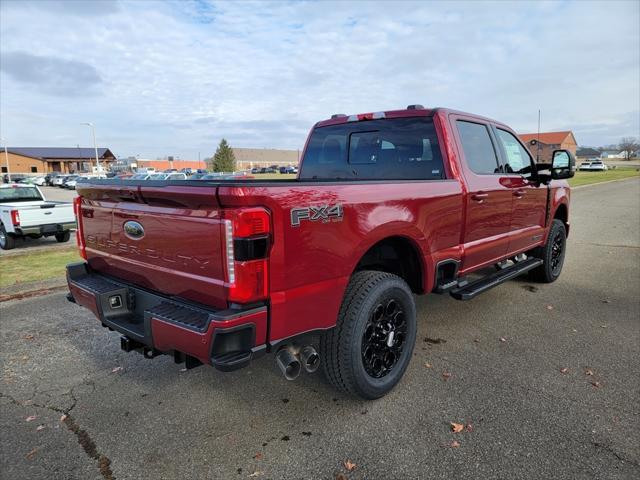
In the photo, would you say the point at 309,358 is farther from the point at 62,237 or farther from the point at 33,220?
the point at 62,237

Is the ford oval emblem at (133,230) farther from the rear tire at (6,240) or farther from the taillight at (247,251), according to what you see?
the rear tire at (6,240)

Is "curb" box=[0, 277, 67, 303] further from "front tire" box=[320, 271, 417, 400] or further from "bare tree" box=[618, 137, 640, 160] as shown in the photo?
"bare tree" box=[618, 137, 640, 160]

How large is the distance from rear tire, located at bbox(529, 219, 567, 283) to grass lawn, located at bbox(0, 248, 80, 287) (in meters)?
6.80

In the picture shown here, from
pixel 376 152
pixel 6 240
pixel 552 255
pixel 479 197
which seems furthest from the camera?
pixel 6 240

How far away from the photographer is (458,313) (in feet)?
16.4

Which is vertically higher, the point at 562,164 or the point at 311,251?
the point at 562,164

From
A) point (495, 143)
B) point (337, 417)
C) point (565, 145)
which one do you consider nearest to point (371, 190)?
point (337, 417)

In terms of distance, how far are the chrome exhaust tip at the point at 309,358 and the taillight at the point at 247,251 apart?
1.91 feet

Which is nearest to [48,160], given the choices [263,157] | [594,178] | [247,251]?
[263,157]

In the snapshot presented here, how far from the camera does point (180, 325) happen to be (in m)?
2.38

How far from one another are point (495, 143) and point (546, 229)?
1740mm

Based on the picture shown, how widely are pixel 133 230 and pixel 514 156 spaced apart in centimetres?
411

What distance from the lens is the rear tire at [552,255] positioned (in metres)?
5.88

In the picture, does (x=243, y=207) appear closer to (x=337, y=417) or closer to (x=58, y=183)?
(x=337, y=417)
